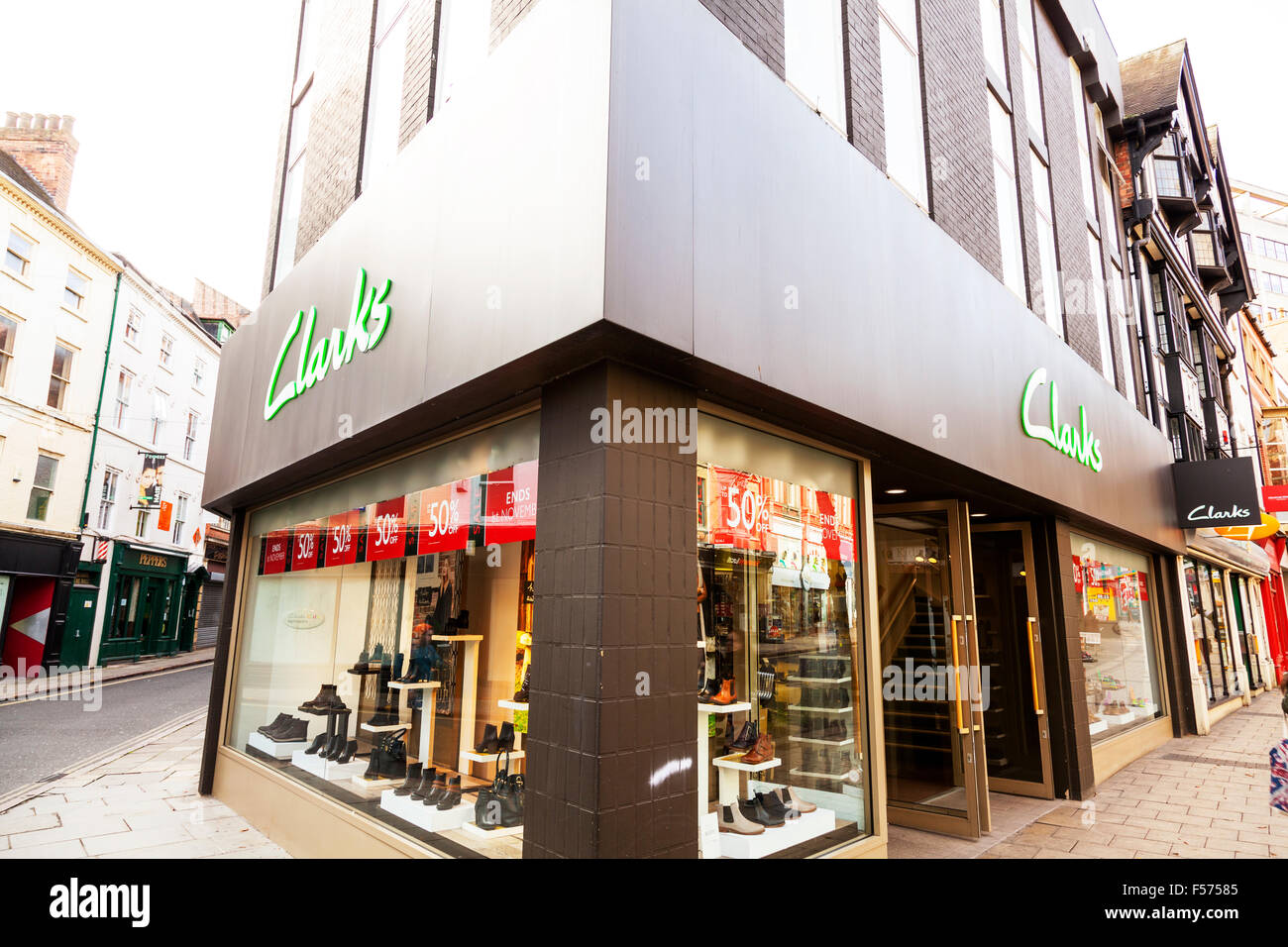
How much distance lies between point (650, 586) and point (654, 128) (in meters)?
2.00

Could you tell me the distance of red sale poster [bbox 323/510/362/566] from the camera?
19.2ft

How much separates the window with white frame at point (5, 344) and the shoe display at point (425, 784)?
65.6 feet

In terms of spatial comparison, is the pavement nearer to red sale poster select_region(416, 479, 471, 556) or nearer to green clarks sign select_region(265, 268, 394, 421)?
red sale poster select_region(416, 479, 471, 556)

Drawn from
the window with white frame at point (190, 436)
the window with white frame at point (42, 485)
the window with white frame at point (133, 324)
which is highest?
the window with white frame at point (133, 324)

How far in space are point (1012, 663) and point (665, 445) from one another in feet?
24.0

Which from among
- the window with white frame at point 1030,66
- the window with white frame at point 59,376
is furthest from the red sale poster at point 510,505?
the window with white frame at point 59,376

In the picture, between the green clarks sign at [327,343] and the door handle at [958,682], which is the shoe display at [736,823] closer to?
the door handle at [958,682]

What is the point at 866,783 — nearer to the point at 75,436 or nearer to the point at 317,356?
the point at 317,356

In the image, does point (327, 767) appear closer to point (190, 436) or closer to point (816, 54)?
point (816, 54)

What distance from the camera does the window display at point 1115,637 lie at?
901 cm

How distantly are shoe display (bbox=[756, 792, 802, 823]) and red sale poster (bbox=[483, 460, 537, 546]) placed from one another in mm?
2077

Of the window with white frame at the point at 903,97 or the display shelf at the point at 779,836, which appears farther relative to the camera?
the window with white frame at the point at 903,97

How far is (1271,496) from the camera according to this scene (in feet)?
52.3

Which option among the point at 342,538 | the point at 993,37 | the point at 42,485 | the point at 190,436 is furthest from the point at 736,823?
the point at 190,436
